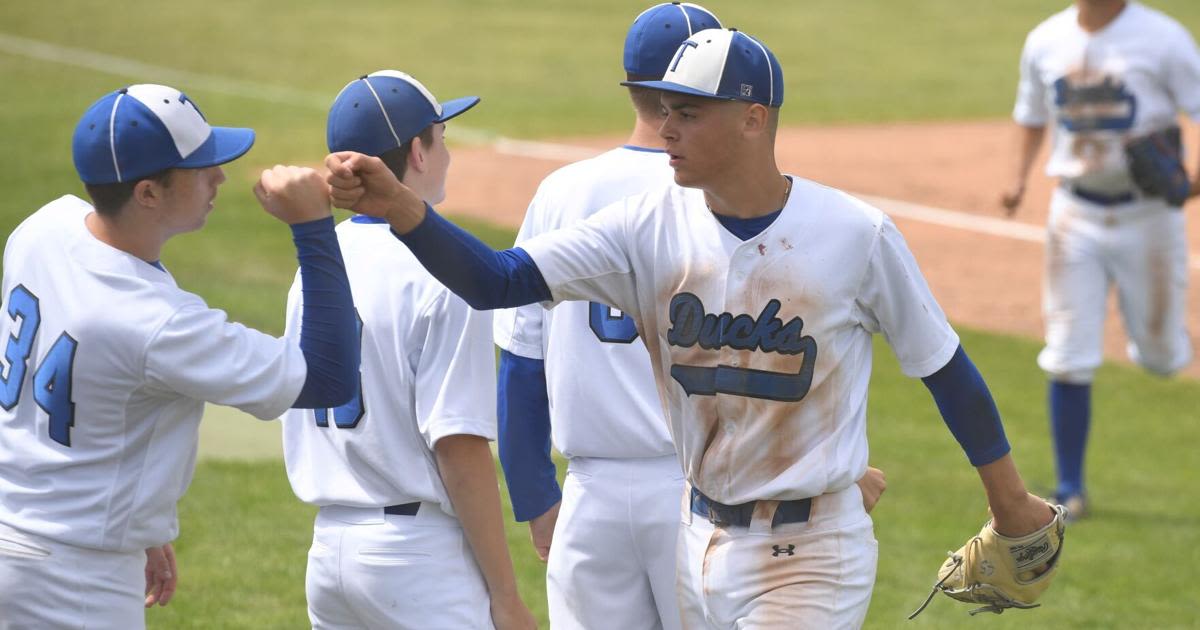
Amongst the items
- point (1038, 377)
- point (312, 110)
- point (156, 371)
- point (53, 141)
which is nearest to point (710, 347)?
point (156, 371)

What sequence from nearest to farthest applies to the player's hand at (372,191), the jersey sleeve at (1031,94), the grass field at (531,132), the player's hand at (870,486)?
the player's hand at (372,191), the player's hand at (870,486), the grass field at (531,132), the jersey sleeve at (1031,94)

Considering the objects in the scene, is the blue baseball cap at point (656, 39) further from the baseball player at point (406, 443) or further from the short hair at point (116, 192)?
the short hair at point (116, 192)

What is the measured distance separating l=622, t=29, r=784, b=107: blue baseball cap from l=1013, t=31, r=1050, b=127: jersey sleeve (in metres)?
4.91

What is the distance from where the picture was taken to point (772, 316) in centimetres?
351

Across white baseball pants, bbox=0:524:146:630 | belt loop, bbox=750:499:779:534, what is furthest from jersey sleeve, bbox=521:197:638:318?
white baseball pants, bbox=0:524:146:630

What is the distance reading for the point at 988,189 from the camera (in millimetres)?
16281

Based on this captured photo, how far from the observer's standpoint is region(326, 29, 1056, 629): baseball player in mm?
3508

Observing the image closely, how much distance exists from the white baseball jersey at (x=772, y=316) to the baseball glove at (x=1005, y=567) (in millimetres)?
486

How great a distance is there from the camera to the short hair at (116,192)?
11.0 ft

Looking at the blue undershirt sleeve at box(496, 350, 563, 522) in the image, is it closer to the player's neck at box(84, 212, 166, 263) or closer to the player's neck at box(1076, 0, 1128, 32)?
the player's neck at box(84, 212, 166, 263)

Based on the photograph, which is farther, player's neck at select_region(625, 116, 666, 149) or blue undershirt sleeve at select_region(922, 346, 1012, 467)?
player's neck at select_region(625, 116, 666, 149)

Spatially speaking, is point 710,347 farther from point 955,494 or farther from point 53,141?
point 53,141

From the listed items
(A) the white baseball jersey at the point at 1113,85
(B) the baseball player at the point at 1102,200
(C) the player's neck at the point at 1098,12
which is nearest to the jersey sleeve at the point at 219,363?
(B) the baseball player at the point at 1102,200

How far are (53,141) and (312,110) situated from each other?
12.5 feet
